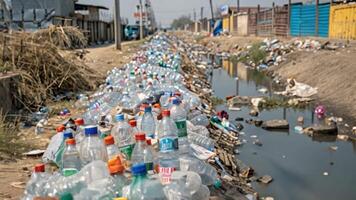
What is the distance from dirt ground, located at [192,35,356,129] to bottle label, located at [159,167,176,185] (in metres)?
5.77

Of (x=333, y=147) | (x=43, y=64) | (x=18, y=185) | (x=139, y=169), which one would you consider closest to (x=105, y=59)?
(x=43, y=64)

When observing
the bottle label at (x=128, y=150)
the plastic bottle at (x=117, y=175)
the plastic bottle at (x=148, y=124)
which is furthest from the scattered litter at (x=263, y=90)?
the plastic bottle at (x=117, y=175)

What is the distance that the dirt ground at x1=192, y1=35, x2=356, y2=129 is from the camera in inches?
334

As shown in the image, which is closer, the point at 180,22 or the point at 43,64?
the point at 43,64

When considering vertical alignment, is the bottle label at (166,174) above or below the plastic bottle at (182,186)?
above

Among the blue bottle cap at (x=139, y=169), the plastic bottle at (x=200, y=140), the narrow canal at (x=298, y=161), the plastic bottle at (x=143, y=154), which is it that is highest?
the blue bottle cap at (x=139, y=169)

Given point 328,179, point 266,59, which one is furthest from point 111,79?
point 266,59

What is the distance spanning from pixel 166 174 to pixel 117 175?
0.33 metres

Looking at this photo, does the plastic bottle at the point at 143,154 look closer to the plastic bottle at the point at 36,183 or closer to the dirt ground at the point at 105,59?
the plastic bottle at the point at 36,183

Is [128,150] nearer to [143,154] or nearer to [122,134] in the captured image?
[122,134]

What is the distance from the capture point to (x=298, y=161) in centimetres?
571

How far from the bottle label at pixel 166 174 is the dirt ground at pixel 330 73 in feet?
18.9

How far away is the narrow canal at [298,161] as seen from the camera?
4.72 metres

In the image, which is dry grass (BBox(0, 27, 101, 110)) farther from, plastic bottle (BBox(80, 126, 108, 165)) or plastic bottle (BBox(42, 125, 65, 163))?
plastic bottle (BBox(80, 126, 108, 165))
